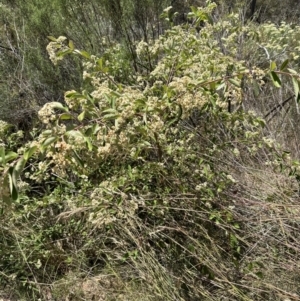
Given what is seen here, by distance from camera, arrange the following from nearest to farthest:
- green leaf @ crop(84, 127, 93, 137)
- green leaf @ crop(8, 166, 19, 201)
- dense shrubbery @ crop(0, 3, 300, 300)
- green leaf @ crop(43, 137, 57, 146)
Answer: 1. green leaf @ crop(8, 166, 19, 201)
2. green leaf @ crop(43, 137, 57, 146)
3. green leaf @ crop(84, 127, 93, 137)
4. dense shrubbery @ crop(0, 3, 300, 300)

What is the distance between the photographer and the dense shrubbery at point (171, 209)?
84.8 inches

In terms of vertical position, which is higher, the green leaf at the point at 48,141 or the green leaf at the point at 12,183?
the green leaf at the point at 48,141

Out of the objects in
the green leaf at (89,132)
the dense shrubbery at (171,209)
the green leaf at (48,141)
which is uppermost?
the green leaf at (48,141)

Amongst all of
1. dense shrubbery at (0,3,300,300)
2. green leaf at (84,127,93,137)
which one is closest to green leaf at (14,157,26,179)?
green leaf at (84,127,93,137)

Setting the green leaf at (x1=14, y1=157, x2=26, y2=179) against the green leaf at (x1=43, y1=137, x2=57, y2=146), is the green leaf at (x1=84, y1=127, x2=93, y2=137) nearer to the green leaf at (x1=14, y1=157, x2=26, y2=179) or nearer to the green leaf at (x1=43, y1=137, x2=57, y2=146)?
the green leaf at (x1=43, y1=137, x2=57, y2=146)

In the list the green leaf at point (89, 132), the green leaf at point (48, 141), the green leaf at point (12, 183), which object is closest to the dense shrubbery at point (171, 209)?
the green leaf at point (89, 132)

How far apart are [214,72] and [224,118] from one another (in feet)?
0.86

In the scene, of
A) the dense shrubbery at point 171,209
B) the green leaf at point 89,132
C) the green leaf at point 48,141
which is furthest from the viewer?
the dense shrubbery at point 171,209

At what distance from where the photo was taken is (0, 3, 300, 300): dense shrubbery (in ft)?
7.07

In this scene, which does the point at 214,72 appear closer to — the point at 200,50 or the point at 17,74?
the point at 200,50

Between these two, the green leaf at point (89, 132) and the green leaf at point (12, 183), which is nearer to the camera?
the green leaf at point (12, 183)

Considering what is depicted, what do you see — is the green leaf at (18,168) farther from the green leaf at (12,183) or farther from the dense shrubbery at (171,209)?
the dense shrubbery at (171,209)

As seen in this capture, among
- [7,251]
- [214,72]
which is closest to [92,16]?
[214,72]

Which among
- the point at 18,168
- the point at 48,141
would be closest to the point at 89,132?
the point at 48,141
